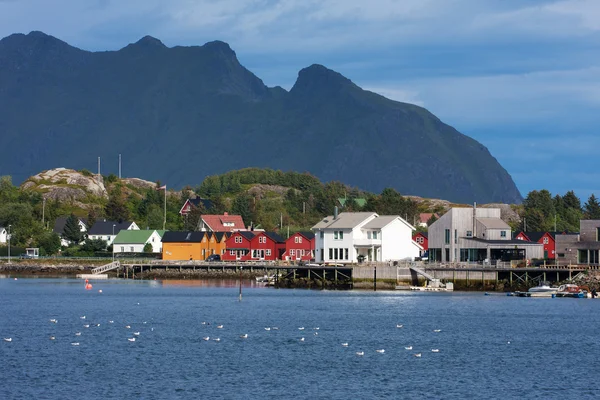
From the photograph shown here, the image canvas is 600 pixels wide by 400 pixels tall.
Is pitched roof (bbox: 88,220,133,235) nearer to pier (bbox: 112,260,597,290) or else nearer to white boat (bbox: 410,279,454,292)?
pier (bbox: 112,260,597,290)

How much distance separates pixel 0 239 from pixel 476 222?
274 ft

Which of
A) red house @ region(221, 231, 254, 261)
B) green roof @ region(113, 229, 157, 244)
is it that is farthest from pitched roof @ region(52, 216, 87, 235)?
red house @ region(221, 231, 254, 261)

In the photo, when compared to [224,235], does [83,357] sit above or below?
below

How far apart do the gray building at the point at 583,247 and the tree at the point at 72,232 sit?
8027cm

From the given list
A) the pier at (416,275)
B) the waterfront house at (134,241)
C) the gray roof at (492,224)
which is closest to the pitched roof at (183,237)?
the waterfront house at (134,241)

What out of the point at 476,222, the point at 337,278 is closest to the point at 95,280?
the point at 337,278

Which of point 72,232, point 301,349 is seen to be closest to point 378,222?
point 301,349

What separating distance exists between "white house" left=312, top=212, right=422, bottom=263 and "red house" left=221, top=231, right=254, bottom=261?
24226mm

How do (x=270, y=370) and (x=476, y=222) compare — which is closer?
(x=270, y=370)

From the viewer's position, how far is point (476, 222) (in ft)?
336

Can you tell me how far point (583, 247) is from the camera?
94.9 m

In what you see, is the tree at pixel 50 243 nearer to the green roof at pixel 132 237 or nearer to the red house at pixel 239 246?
the green roof at pixel 132 237

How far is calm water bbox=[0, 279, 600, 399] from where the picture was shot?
41.5 m

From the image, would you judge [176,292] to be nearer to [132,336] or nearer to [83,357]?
[132,336]
